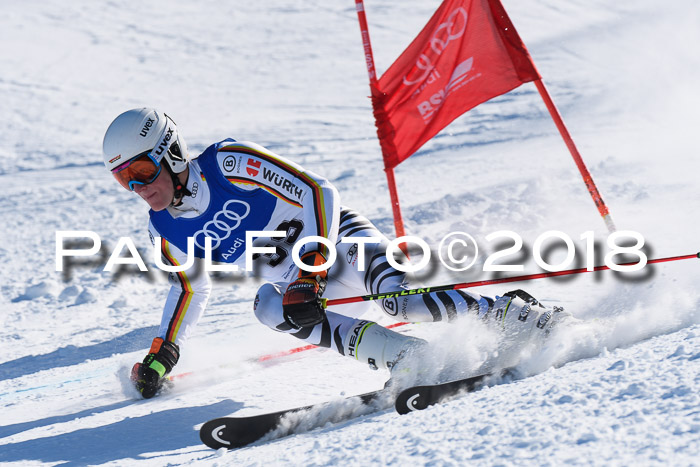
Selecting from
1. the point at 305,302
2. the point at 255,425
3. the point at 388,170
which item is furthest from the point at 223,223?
the point at 388,170

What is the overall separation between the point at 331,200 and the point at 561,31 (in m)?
14.6

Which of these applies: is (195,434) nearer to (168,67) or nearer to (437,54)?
(437,54)

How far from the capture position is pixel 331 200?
115 inches

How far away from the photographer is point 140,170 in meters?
2.90

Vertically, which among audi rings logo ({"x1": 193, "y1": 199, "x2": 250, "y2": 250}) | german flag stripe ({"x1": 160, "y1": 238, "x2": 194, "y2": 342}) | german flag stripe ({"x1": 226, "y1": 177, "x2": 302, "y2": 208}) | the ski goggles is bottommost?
german flag stripe ({"x1": 160, "y1": 238, "x2": 194, "y2": 342})

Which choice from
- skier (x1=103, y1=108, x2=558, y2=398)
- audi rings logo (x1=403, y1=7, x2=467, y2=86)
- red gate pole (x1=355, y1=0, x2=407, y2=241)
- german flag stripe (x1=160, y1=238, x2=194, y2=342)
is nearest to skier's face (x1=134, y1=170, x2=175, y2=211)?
skier (x1=103, y1=108, x2=558, y2=398)

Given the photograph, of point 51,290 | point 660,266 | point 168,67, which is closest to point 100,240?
point 51,290

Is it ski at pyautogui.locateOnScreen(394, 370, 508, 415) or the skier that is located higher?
the skier

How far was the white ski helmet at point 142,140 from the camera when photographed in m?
2.87

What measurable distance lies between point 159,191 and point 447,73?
2.52 meters

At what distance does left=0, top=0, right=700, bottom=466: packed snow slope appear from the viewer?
6.37 feet

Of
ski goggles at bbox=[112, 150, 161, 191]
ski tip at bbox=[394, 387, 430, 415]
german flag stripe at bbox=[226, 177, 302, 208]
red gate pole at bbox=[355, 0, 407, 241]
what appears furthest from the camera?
red gate pole at bbox=[355, 0, 407, 241]

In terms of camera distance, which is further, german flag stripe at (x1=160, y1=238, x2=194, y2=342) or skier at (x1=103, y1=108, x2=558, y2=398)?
german flag stripe at (x1=160, y1=238, x2=194, y2=342)

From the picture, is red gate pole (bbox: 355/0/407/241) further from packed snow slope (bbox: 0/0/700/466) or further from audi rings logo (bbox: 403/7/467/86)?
packed snow slope (bbox: 0/0/700/466)
